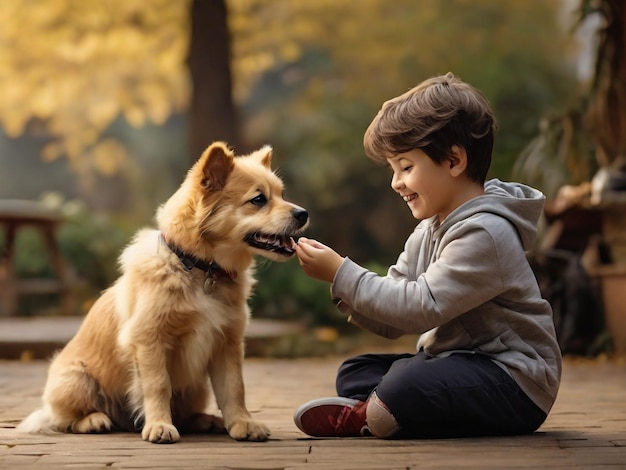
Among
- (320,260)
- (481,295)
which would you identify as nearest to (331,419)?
(320,260)

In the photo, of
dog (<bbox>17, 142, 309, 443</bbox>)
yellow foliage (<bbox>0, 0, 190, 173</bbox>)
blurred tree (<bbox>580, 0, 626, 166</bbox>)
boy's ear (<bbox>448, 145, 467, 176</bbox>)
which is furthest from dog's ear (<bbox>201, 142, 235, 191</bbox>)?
yellow foliage (<bbox>0, 0, 190, 173</bbox>)

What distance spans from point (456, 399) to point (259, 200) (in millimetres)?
951

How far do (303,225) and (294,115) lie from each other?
29.5ft

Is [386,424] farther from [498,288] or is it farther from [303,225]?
[303,225]

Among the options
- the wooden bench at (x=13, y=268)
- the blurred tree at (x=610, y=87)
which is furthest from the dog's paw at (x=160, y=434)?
the wooden bench at (x=13, y=268)

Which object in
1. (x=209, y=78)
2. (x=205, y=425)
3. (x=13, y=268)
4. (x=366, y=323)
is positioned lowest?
(x=13, y=268)

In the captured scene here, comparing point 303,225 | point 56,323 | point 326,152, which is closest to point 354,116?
point 326,152

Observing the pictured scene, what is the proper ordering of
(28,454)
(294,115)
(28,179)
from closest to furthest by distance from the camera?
(28,454) → (294,115) → (28,179)

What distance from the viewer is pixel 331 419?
277cm

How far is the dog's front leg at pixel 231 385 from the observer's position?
9.21 ft

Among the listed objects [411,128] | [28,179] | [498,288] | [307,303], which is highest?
[411,128]

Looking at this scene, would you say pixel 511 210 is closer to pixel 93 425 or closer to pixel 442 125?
pixel 442 125

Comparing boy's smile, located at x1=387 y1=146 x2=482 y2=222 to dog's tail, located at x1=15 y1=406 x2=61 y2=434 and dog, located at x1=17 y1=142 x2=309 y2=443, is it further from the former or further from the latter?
dog's tail, located at x1=15 y1=406 x2=61 y2=434

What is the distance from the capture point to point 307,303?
862 cm
